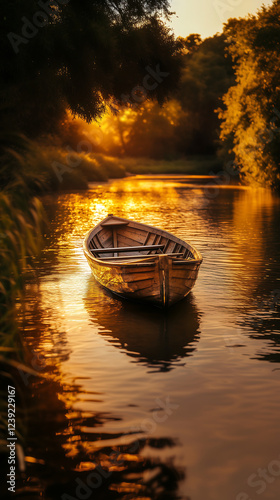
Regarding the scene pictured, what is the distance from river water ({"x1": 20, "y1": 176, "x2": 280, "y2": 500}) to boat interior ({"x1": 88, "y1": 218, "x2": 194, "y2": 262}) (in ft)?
2.35

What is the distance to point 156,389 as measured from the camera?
270 inches

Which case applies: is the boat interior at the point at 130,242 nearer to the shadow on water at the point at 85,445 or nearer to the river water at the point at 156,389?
the river water at the point at 156,389

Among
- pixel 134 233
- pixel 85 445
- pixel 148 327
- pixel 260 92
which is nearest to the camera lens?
pixel 85 445

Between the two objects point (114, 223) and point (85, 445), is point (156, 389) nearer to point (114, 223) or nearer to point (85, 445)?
point (85, 445)

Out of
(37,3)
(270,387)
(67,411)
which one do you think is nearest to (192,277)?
(270,387)

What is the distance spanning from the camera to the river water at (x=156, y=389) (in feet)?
16.8

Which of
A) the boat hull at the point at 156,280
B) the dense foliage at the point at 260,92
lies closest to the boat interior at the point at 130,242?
the boat hull at the point at 156,280

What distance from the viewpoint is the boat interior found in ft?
41.3

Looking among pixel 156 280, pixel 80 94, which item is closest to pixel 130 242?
pixel 80 94

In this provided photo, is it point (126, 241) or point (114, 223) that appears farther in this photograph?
point (114, 223)

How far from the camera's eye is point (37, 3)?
41.3 ft

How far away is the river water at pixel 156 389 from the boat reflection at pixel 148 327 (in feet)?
0.05

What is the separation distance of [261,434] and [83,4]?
1095 cm

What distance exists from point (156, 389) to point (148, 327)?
2.61m
